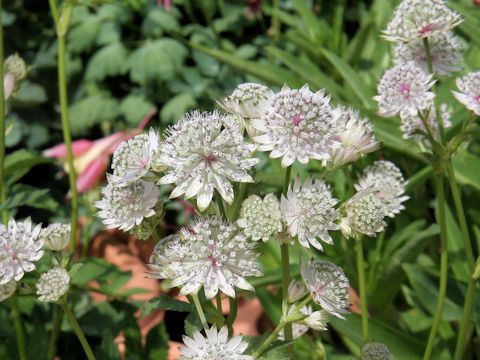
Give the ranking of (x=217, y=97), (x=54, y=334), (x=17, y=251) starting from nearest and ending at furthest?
(x=17, y=251) < (x=54, y=334) < (x=217, y=97)

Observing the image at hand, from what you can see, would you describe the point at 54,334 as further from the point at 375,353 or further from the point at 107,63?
the point at 107,63

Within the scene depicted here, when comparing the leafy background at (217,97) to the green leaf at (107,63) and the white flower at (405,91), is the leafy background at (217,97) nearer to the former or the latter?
the green leaf at (107,63)

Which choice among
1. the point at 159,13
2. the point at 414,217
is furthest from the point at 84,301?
the point at 159,13

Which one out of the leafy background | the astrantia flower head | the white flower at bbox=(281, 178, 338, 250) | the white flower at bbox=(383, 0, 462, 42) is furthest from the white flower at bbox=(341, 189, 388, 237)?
the leafy background

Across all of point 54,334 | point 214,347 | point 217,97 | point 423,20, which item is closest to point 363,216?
point 214,347

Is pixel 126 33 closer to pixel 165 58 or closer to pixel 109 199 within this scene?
pixel 165 58

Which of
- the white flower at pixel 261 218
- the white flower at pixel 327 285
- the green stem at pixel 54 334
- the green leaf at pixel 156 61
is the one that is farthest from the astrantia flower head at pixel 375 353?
the green leaf at pixel 156 61

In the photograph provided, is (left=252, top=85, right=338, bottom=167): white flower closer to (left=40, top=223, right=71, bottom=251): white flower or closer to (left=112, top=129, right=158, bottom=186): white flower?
(left=112, top=129, right=158, bottom=186): white flower
